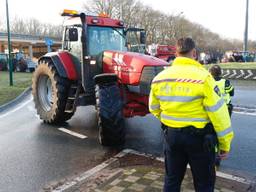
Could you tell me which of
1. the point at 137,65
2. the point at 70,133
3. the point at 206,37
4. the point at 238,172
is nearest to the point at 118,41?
the point at 137,65

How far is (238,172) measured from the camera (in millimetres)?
5164

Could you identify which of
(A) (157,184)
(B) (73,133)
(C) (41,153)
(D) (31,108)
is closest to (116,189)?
(A) (157,184)

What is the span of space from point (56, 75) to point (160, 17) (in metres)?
63.7

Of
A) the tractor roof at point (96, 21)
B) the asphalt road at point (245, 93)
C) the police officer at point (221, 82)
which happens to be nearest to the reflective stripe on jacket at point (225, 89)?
the police officer at point (221, 82)

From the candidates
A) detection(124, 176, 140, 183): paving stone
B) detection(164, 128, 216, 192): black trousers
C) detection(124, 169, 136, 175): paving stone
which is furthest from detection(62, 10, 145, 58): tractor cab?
detection(164, 128, 216, 192): black trousers

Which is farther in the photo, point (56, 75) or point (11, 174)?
point (56, 75)

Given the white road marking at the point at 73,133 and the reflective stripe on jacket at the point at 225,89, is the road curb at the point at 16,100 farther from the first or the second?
the reflective stripe on jacket at the point at 225,89

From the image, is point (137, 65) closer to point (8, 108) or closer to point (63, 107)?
point (63, 107)

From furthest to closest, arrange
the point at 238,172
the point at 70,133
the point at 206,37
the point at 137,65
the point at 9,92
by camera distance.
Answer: the point at 206,37 → the point at 9,92 → the point at 70,133 → the point at 137,65 → the point at 238,172

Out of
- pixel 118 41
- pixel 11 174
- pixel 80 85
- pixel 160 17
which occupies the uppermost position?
pixel 160 17

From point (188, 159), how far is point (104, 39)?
197 inches

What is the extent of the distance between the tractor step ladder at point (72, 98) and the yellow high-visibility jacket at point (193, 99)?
4.64 metres

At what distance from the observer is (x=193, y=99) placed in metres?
3.12

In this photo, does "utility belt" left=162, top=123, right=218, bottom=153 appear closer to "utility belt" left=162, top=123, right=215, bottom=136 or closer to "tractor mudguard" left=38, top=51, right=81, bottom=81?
"utility belt" left=162, top=123, right=215, bottom=136
